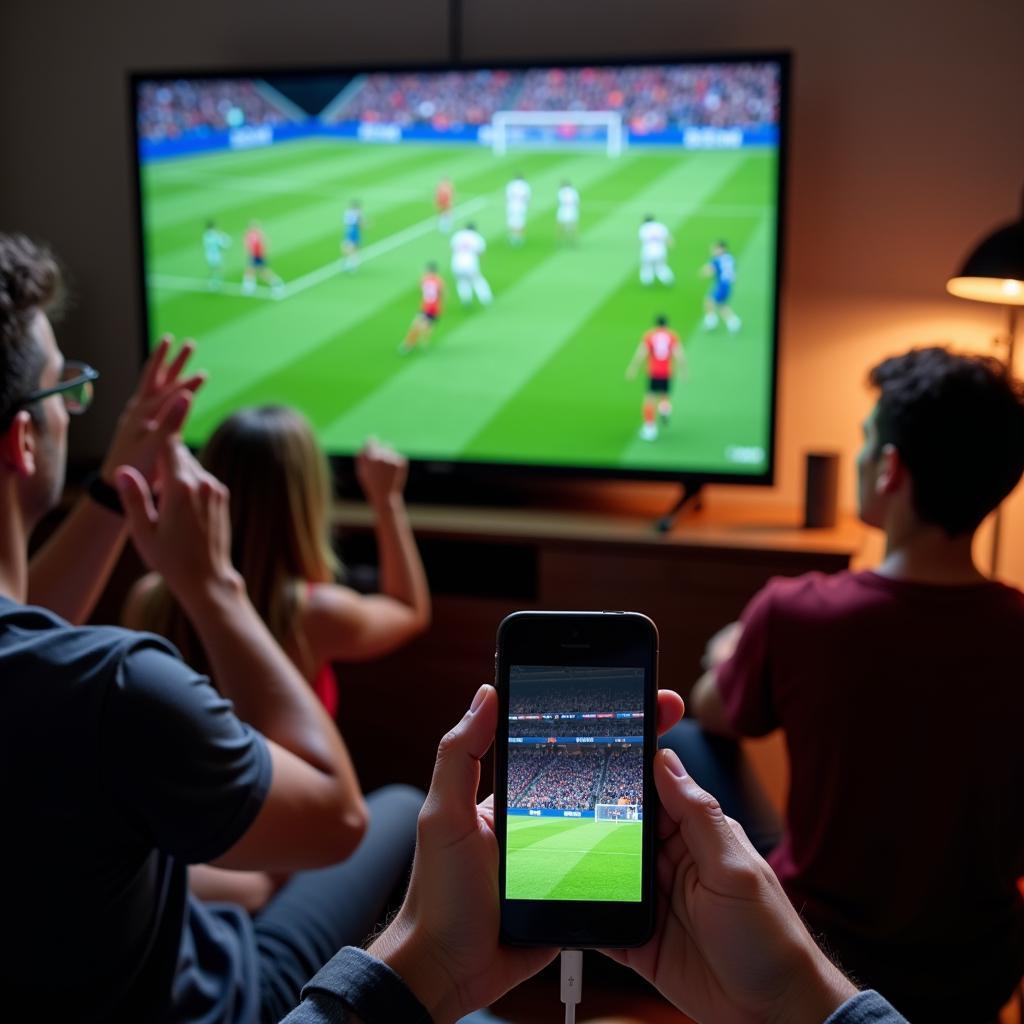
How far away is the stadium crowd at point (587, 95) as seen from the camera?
10.5 ft

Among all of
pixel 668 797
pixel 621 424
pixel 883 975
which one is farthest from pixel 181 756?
pixel 621 424

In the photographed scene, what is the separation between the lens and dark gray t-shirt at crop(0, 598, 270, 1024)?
116 centimetres

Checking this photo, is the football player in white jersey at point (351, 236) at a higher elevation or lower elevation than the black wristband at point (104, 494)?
higher

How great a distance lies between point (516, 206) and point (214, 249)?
101 cm

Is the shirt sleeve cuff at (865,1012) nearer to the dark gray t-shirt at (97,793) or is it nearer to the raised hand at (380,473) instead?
the dark gray t-shirt at (97,793)

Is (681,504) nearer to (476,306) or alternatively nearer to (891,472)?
(476,306)

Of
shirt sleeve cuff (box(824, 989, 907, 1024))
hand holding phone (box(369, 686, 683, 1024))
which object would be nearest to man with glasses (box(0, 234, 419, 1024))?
hand holding phone (box(369, 686, 683, 1024))

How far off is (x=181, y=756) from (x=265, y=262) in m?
2.77

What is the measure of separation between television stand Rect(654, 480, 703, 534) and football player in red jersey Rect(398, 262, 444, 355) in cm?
91

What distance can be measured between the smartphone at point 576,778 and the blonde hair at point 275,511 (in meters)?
1.43

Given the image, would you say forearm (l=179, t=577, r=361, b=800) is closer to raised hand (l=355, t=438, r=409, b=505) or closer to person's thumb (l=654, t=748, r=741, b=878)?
person's thumb (l=654, t=748, r=741, b=878)

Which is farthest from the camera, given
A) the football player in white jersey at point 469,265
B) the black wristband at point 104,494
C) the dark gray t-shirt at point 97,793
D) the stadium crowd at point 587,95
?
the football player in white jersey at point 469,265

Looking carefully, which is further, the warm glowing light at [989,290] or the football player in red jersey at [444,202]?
the football player in red jersey at [444,202]

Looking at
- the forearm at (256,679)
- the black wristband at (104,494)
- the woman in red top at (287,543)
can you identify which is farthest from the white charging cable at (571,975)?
the woman in red top at (287,543)
